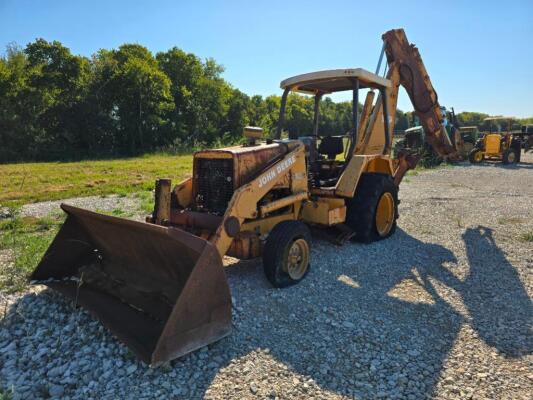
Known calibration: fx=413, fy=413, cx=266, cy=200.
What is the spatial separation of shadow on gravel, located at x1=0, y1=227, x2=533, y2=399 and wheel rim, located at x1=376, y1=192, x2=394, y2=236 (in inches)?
60.9

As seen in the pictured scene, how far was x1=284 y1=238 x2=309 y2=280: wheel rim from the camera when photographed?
16.3 feet

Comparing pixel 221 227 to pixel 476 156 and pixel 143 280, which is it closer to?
pixel 143 280

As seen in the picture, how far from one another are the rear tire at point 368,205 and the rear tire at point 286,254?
5.61ft

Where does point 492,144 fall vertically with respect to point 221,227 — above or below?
above

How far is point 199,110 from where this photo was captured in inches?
1463

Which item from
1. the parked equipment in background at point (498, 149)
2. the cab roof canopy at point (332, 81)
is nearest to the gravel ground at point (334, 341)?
the cab roof canopy at point (332, 81)

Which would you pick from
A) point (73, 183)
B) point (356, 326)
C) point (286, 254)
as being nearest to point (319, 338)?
point (356, 326)

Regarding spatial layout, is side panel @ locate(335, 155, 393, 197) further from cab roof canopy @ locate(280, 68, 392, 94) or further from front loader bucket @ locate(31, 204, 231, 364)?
front loader bucket @ locate(31, 204, 231, 364)

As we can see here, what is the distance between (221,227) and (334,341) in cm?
157

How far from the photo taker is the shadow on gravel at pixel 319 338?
309 cm

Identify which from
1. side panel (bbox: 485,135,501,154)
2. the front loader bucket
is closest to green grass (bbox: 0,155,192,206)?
the front loader bucket

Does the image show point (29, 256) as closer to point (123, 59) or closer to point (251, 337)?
point (251, 337)

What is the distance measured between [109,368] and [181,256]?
1.05m

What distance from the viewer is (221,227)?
429 centimetres
